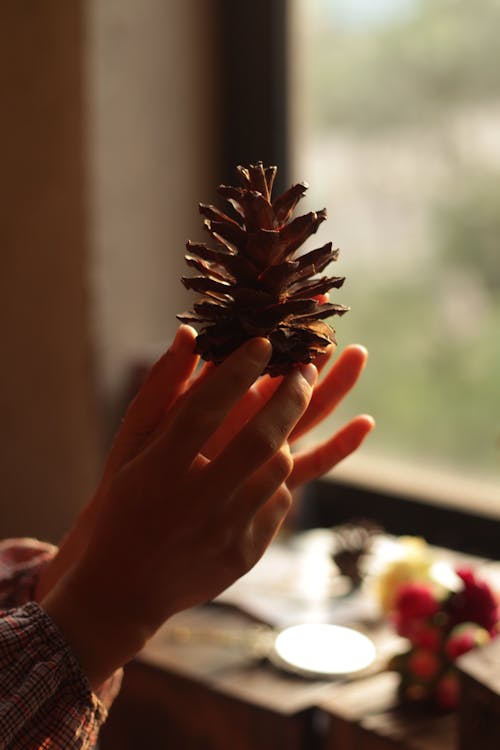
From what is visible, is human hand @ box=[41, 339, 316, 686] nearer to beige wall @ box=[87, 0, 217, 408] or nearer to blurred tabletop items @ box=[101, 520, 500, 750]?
blurred tabletop items @ box=[101, 520, 500, 750]

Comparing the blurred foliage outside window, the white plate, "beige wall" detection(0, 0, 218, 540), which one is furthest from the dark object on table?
"beige wall" detection(0, 0, 218, 540)

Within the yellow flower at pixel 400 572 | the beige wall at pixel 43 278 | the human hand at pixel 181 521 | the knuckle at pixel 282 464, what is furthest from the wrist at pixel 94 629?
the beige wall at pixel 43 278

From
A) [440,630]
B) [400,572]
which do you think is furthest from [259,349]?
[400,572]

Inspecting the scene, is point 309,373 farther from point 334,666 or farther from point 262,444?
→ point 334,666

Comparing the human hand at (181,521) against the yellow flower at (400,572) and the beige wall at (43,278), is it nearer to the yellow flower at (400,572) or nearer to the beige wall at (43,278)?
the yellow flower at (400,572)

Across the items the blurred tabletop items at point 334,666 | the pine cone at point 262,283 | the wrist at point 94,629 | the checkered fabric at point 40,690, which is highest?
the pine cone at point 262,283

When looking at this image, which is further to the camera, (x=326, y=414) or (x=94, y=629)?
(x=326, y=414)
